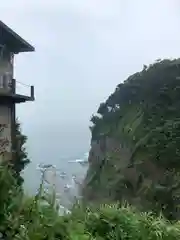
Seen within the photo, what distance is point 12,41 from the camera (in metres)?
10.7

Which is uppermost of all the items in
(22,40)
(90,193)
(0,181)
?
(22,40)

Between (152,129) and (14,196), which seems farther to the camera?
(152,129)

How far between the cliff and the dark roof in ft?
18.0

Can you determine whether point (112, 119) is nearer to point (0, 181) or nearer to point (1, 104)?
point (1, 104)

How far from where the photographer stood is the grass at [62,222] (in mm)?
3281

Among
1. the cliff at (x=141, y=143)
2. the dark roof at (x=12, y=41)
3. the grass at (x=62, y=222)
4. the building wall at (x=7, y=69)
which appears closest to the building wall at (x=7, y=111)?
the building wall at (x=7, y=69)

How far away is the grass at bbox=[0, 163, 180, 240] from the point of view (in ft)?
10.8

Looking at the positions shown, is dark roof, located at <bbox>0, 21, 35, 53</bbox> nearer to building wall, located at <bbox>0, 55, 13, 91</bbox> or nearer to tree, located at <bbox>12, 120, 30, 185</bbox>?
building wall, located at <bbox>0, 55, 13, 91</bbox>

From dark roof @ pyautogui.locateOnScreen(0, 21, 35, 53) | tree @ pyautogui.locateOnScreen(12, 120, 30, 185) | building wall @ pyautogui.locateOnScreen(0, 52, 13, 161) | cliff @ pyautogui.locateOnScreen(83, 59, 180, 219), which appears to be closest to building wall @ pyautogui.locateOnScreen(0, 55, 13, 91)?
building wall @ pyautogui.locateOnScreen(0, 52, 13, 161)

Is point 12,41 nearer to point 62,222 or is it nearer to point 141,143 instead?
point 141,143

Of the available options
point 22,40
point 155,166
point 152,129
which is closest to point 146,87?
point 152,129

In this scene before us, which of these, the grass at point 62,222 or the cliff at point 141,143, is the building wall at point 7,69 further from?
the grass at point 62,222

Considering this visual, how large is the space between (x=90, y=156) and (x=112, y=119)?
1762mm

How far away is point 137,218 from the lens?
4199mm
